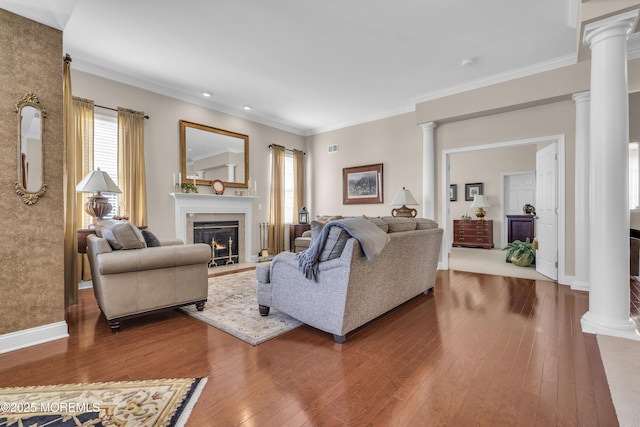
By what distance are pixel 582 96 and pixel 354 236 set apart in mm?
4000

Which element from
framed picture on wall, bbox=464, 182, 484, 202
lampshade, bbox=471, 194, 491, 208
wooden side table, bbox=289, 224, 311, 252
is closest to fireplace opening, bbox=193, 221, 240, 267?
wooden side table, bbox=289, 224, 311, 252

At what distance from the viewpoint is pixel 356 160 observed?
6.62 m

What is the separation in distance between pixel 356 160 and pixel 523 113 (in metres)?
3.14

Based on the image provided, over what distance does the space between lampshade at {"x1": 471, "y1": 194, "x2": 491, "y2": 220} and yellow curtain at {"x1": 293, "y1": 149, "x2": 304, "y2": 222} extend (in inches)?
192

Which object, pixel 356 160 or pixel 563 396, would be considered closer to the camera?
pixel 563 396

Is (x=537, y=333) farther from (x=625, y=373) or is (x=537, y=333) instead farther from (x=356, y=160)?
(x=356, y=160)

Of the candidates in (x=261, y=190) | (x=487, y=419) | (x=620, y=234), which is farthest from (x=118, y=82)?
(x=620, y=234)

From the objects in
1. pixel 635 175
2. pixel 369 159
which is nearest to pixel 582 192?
pixel 635 175

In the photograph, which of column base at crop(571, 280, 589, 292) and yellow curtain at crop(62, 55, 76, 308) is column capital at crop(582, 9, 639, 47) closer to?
column base at crop(571, 280, 589, 292)

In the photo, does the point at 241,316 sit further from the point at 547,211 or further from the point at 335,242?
the point at 547,211

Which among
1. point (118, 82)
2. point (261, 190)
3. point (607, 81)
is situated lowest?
point (261, 190)

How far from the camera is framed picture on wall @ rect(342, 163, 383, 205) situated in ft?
20.6

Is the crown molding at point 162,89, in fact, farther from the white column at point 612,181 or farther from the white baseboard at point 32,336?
the white column at point 612,181

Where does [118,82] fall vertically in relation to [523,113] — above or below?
above
